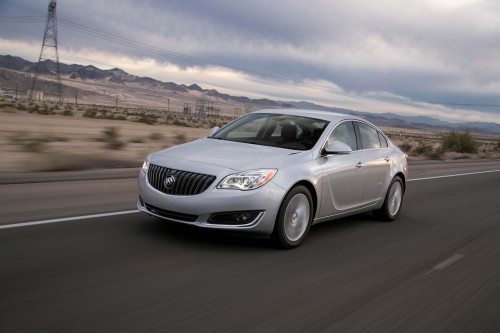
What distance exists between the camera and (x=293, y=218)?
21.3ft

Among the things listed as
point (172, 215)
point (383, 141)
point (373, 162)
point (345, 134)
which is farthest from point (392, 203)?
point (172, 215)

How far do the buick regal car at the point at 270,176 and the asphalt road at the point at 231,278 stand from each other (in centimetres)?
39

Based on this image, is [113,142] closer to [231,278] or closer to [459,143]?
[231,278]

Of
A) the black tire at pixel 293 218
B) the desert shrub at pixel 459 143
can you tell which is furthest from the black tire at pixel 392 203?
the desert shrub at pixel 459 143

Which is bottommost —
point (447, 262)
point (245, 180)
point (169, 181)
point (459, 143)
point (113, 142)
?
point (459, 143)

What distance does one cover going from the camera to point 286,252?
6.46 metres

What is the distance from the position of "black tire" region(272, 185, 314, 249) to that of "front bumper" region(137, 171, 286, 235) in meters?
0.14

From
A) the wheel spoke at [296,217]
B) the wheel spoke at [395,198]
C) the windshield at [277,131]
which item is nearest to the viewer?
the wheel spoke at [296,217]

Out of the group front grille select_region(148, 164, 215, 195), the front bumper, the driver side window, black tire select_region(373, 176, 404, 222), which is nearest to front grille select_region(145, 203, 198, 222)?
the front bumper

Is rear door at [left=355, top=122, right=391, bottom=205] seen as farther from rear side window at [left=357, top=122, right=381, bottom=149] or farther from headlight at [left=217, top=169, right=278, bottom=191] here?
headlight at [left=217, top=169, right=278, bottom=191]

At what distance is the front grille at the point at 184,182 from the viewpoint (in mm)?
5949

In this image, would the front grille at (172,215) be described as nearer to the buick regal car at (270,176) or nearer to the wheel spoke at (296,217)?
the buick regal car at (270,176)

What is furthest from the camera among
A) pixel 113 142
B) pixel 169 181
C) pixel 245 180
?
pixel 113 142

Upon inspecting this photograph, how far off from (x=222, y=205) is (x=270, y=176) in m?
0.63
